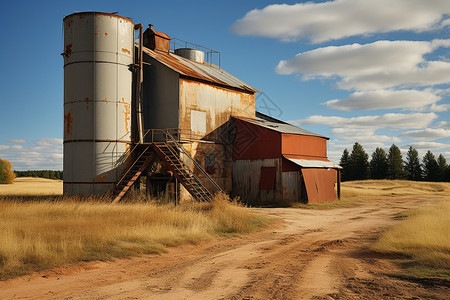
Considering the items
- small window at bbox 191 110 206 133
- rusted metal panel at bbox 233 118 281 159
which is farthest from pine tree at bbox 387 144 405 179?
small window at bbox 191 110 206 133

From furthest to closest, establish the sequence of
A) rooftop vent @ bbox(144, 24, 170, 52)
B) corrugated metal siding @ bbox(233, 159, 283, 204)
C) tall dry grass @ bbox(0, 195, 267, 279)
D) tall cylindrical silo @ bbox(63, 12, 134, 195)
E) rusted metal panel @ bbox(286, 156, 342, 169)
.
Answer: rooftop vent @ bbox(144, 24, 170, 52)
corrugated metal siding @ bbox(233, 159, 283, 204)
rusted metal panel @ bbox(286, 156, 342, 169)
tall cylindrical silo @ bbox(63, 12, 134, 195)
tall dry grass @ bbox(0, 195, 267, 279)

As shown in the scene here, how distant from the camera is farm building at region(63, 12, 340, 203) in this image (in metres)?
25.6

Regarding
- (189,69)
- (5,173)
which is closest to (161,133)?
(189,69)

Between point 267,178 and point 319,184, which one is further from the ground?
point 267,178

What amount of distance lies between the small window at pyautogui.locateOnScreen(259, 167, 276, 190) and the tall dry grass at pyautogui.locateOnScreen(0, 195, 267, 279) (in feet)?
35.0

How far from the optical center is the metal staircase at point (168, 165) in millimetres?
24478

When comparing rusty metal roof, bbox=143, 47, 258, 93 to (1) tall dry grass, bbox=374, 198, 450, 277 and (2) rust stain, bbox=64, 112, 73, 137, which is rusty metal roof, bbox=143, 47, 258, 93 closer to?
(2) rust stain, bbox=64, 112, 73, 137

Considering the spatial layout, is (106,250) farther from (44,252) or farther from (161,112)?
(161,112)

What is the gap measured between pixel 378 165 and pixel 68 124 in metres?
75.7

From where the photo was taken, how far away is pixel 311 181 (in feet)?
95.5

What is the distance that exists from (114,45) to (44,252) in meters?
19.1

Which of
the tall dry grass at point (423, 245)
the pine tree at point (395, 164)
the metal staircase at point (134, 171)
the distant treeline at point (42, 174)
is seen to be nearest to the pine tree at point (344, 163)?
the pine tree at point (395, 164)

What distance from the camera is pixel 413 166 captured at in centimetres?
8869

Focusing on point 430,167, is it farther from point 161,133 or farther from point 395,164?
point 161,133
